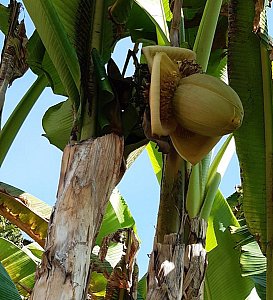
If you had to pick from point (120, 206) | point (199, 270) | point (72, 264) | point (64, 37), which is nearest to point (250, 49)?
point (64, 37)

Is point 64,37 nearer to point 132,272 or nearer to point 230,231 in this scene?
point 132,272

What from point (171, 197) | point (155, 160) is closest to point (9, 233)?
point (155, 160)

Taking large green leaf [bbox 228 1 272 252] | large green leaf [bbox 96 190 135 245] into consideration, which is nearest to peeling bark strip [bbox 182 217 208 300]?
large green leaf [bbox 228 1 272 252]

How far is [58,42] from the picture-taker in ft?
3.67

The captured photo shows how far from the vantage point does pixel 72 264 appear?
86cm

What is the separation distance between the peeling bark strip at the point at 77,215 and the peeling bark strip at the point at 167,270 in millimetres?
123

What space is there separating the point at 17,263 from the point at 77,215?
1.12m

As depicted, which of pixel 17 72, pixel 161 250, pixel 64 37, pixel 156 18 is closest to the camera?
pixel 161 250

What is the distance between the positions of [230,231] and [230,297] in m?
0.21

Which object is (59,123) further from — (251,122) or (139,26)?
(251,122)

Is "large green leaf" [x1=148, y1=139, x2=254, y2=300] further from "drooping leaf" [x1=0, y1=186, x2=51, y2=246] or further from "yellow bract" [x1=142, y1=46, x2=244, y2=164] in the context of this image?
"yellow bract" [x1=142, y1=46, x2=244, y2=164]

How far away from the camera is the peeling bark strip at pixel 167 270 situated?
921mm

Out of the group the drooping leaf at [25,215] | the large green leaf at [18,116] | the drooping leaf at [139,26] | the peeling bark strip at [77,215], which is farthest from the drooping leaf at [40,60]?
the peeling bark strip at [77,215]

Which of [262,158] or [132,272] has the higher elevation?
[262,158]
